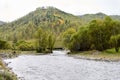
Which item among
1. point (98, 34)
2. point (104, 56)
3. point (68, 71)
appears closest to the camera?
point (68, 71)

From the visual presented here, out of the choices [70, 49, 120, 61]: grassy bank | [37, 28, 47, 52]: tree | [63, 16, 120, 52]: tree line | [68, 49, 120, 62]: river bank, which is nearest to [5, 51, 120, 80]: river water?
[68, 49, 120, 62]: river bank

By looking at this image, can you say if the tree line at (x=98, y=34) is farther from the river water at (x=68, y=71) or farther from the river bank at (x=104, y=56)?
the river water at (x=68, y=71)

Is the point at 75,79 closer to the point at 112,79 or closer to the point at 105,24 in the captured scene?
the point at 112,79

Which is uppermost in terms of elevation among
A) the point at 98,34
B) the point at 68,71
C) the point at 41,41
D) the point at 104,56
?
the point at 98,34

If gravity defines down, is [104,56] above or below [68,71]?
above

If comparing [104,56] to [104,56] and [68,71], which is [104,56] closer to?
[104,56]

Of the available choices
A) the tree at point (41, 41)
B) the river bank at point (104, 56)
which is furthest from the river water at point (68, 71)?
the tree at point (41, 41)

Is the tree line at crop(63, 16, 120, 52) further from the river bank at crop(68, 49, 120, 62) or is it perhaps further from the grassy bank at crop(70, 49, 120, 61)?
the river bank at crop(68, 49, 120, 62)

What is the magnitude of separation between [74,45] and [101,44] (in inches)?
664

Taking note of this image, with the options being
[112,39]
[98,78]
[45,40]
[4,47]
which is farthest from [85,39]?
[98,78]

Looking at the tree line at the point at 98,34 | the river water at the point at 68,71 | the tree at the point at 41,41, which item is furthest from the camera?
the tree at the point at 41,41

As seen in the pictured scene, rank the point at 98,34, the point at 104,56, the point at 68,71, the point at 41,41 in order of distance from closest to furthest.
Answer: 1. the point at 68,71
2. the point at 104,56
3. the point at 98,34
4. the point at 41,41

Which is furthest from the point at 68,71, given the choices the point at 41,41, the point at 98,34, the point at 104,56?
the point at 41,41

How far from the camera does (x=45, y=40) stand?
6895 inches
